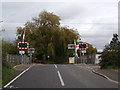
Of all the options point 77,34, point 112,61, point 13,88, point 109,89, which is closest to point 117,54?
point 112,61

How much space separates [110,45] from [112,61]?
2.09m

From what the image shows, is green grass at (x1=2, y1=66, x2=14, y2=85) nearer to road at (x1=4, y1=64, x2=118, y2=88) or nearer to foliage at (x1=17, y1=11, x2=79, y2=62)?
road at (x1=4, y1=64, x2=118, y2=88)

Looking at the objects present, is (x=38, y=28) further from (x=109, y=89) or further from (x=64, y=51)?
(x=109, y=89)

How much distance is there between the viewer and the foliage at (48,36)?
64438mm

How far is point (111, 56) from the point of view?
2759 centimetres

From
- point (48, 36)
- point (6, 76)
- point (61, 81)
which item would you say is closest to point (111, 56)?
point (61, 81)

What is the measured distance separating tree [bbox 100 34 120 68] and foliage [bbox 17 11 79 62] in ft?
115

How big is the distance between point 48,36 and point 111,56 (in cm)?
4126

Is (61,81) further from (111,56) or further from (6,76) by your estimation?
(111,56)

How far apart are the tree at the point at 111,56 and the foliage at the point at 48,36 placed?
115 ft

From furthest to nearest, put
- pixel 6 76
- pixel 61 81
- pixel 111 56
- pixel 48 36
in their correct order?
pixel 48 36 < pixel 111 56 < pixel 6 76 < pixel 61 81

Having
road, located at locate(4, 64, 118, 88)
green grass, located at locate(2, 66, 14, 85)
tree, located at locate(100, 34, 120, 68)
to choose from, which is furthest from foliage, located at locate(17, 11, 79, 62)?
road, located at locate(4, 64, 118, 88)

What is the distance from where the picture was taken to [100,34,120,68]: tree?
26.9 m

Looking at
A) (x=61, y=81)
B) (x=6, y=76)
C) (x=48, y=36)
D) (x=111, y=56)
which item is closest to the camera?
(x=61, y=81)
